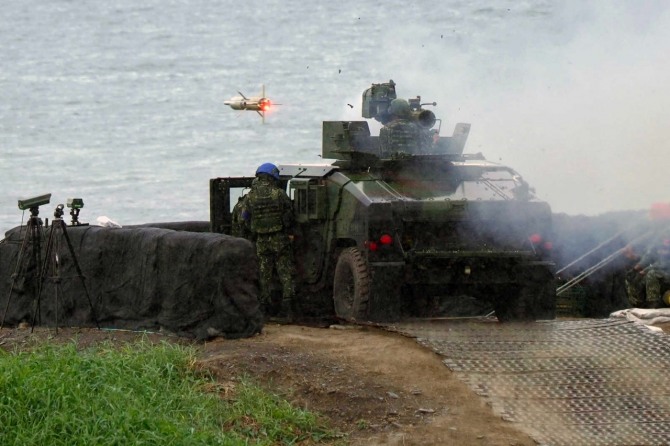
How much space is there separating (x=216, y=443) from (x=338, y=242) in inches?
222

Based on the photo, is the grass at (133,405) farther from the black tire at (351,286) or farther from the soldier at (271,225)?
the soldier at (271,225)

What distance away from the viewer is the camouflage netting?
1409cm

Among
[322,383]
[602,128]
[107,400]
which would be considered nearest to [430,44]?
[602,128]

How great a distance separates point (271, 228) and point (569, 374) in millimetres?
4353

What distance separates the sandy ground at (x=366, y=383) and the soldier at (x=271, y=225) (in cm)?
215

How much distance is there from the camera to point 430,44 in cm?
2239

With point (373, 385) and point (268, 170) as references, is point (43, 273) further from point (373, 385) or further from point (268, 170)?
point (373, 385)

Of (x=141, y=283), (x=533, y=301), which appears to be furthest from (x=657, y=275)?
(x=141, y=283)

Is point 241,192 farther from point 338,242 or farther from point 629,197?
point 629,197

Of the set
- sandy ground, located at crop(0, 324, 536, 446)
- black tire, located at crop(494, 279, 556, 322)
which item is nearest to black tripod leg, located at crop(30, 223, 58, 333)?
sandy ground, located at crop(0, 324, 536, 446)

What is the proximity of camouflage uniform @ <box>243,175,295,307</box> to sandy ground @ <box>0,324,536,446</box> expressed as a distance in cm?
215

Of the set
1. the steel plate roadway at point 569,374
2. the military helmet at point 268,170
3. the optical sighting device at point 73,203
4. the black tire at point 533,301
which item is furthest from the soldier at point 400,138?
the optical sighting device at point 73,203

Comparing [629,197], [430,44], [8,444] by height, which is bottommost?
[8,444]

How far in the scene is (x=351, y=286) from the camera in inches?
631
